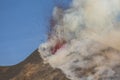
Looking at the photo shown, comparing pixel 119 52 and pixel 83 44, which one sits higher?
pixel 83 44

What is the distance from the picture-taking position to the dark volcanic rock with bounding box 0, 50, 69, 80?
64.0 m

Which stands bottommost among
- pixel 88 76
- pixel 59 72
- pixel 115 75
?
pixel 115 75

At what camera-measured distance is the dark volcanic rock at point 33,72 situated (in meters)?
64.0

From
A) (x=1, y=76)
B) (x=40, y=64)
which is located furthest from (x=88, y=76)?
(x=1, y=76)

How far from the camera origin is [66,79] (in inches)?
2354

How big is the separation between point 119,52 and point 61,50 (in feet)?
41.5

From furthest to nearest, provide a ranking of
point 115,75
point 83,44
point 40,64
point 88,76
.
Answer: point 40,64
point 83,44
point 88,76
point 115,75

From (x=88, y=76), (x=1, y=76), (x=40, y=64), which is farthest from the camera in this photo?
(x=1, y=76)

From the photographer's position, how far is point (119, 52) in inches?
2259

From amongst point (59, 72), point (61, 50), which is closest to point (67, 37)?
point (61, 50)

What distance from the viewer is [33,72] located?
2798 inches

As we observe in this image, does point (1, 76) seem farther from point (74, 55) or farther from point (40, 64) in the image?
point (74, 55)

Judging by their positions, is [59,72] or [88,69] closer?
[88,69]

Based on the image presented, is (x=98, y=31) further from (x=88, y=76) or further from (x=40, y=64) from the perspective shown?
(x=40, y=64)
